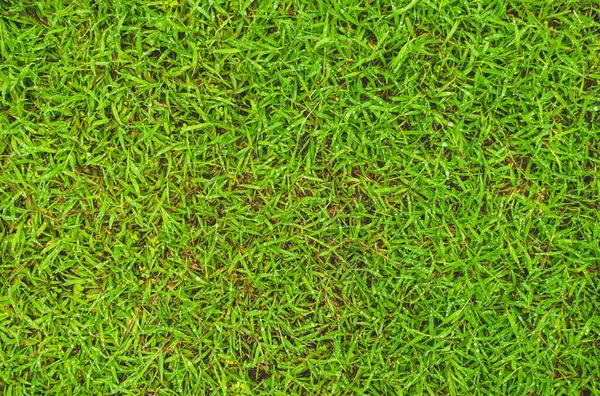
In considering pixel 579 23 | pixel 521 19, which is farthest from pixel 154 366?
pixel 579 23

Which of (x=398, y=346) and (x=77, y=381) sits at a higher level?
(x=398, y=346)

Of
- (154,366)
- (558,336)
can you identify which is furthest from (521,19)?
(154,366)

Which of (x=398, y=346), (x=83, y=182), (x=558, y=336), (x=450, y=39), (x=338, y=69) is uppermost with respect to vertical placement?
(x=450, y=39)

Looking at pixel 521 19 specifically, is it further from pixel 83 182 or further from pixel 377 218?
pixel 83 182

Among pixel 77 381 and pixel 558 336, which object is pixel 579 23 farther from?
pixel 77 381

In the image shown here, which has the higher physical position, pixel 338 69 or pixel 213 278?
pixel 338 69

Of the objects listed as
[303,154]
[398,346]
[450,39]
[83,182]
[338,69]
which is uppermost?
[450,39]
